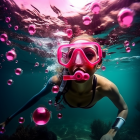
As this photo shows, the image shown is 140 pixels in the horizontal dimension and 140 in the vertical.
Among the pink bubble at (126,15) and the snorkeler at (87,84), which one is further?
the pink bubble at (126,15)

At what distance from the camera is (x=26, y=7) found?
709 cm

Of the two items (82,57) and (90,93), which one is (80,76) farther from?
(90,93)

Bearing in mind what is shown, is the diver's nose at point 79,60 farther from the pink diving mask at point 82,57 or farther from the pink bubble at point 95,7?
the pink bubble at point 95,7

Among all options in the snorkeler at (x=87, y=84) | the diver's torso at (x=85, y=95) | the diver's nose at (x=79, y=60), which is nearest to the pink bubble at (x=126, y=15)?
the snorkeler at (x=87, y=84)

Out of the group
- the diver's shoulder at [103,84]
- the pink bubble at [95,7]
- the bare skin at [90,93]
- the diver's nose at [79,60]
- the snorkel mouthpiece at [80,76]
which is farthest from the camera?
the pink bubble at [95,7]

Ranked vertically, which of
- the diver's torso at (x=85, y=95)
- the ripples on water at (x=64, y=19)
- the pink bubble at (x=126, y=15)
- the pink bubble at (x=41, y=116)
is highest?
the ripples on water at (x=64, y=19)

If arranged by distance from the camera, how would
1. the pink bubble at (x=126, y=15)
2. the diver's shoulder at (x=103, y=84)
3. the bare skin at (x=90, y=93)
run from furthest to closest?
the pink bubble at (x=126, y=15), the diver's shoulder at (x=103, y=84), the bare skin at (x=90, y=93)

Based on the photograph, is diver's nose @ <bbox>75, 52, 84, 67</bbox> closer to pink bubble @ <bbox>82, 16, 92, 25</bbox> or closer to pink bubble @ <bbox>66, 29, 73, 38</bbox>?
pink bubble @ <bbox>82, 16, 92, 25</bbox>

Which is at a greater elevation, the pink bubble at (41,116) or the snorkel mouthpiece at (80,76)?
the snorkel mouthpiece at (80,76)

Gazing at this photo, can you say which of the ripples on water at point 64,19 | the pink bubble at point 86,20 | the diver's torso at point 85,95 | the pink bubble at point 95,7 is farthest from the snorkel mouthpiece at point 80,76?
the pink bubble at point 86,20

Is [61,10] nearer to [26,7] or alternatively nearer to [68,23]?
Result: [68,23]

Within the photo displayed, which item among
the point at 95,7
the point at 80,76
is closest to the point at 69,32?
the point at 95,7

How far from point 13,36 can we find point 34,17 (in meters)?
5.48

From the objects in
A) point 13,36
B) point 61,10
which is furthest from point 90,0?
point 13,36
